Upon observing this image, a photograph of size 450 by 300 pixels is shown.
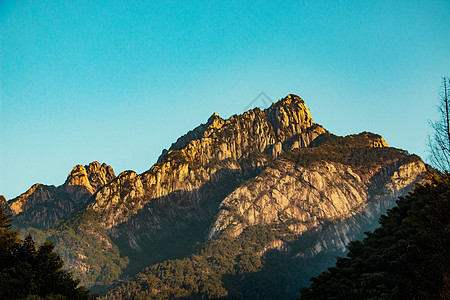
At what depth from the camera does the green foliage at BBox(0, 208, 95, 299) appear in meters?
55.3

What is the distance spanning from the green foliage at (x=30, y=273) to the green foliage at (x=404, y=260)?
31416mm

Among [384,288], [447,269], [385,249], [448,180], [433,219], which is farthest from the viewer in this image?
[385,249]

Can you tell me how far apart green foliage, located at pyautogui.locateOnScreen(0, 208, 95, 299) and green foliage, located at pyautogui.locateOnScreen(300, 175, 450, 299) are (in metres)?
31.4

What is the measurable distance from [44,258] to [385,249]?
149 ft

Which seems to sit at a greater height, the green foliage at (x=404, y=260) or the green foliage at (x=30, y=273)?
the green foliage at (x=30, y=273)

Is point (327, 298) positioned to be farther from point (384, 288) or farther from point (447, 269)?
point (447, 269)

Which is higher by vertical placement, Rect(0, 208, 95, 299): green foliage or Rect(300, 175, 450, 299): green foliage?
Rect(0, 208, 95, 299): green foliage

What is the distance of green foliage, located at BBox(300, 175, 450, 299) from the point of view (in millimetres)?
45781

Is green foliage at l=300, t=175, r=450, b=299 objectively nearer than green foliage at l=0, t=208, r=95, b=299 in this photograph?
Yes

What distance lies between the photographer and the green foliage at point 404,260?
4578 cm

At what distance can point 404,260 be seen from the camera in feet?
183

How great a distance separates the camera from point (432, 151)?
54.5 m

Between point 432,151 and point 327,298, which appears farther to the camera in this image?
point 327,298

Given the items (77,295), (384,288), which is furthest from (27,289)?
(384,288)
